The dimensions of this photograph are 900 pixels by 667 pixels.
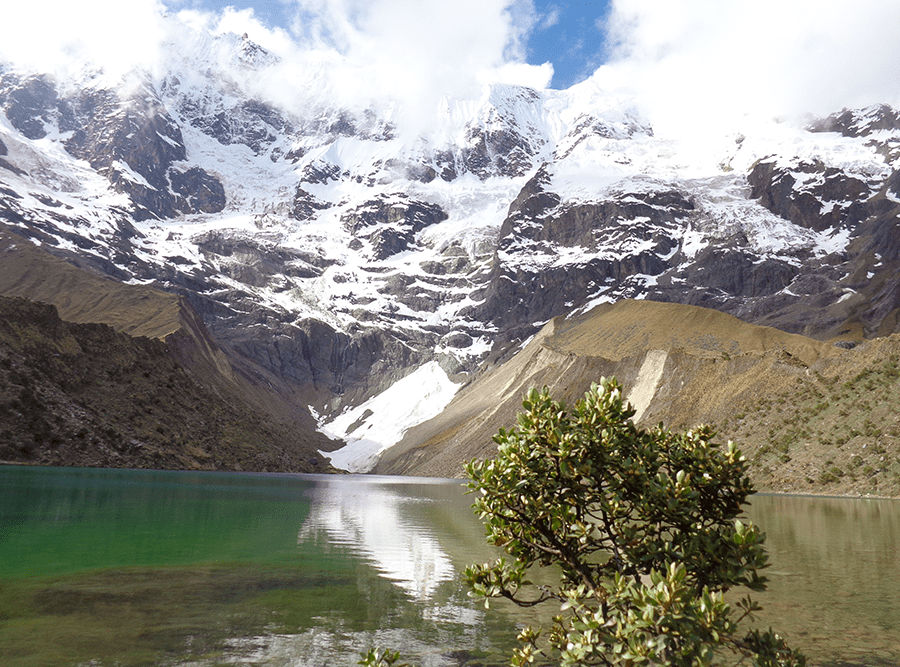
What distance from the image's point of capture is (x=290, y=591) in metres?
19.2

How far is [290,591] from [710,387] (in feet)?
314

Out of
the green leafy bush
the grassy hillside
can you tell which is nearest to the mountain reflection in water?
the green leafy bush

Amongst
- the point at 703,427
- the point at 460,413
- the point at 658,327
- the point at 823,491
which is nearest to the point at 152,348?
the point at 460,413

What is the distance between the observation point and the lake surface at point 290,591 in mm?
13148

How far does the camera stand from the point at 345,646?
1355 centimetres

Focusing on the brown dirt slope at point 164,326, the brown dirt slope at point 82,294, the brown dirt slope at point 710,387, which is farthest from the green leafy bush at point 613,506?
the brown dirt slope at point 82,294

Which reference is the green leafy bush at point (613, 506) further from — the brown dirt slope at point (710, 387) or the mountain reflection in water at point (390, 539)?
the brown dirt slope at point (710, 387)

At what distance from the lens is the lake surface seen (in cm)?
1315

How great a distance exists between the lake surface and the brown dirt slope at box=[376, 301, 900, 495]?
87.3ft

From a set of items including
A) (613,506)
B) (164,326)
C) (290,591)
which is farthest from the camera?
(164,326)

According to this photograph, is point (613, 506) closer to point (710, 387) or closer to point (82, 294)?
point (710, 387)

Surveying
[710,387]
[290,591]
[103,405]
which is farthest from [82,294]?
[290,591]

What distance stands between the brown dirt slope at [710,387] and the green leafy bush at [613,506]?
42.8 metres

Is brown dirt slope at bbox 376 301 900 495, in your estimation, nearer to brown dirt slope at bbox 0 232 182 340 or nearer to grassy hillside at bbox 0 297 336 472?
grassy hillside at bbox 0 297 336 472
